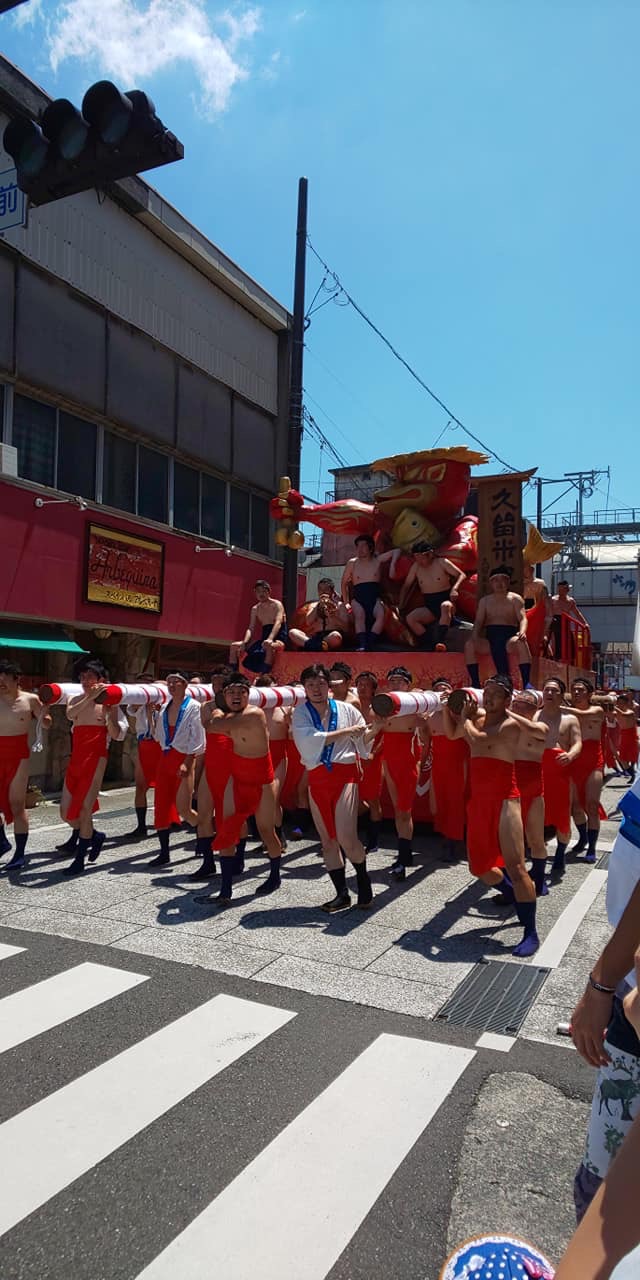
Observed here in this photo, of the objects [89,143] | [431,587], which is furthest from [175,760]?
[89,143]

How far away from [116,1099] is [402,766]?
15.8 ft

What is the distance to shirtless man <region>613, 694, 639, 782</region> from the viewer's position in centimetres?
1451

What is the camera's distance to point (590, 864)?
8.94m

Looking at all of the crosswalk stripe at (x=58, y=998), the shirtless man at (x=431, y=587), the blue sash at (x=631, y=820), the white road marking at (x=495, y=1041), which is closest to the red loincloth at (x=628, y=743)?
the shirtless man at (x=431, y=587)

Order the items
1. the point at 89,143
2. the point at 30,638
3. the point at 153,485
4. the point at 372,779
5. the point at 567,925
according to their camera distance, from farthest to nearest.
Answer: the point at 153,485 → the point at 30,638 → the point at 372,779 → the point at 567,925 → the point at 89,143

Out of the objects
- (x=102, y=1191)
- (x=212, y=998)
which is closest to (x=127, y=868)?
(x=212, y=998)

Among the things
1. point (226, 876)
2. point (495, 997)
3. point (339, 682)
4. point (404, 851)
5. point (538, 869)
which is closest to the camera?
point (495, 997)

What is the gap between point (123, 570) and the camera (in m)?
15.8

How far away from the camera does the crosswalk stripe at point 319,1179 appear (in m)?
2.61

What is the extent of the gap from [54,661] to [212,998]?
10.7 meters

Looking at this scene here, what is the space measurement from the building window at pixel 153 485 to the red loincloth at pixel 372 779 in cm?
961

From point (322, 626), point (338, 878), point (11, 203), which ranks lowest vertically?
point (338, 878)

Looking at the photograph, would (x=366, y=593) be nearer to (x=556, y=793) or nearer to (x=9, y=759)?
(x=556, y=793)

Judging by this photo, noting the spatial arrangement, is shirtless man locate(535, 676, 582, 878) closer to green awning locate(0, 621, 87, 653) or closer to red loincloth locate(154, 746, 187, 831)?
red loincloth locate(154, 746, 187, 831)
